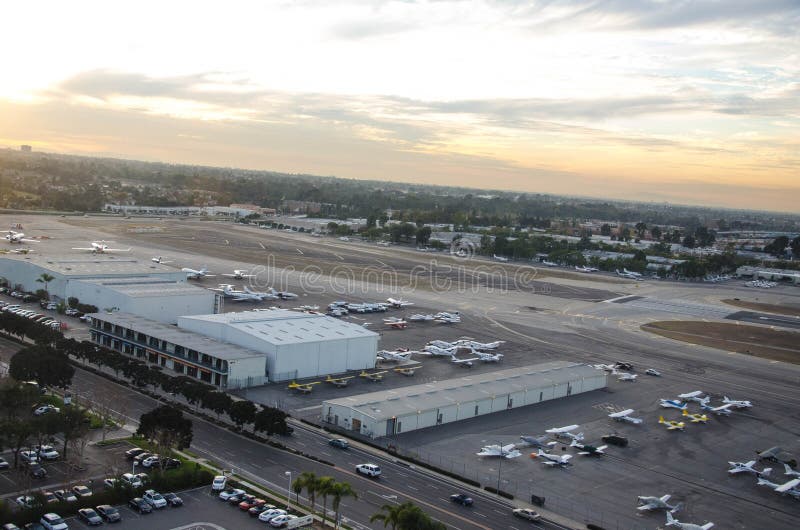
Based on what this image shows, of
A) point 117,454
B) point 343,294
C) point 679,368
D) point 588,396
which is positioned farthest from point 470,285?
point 117,454

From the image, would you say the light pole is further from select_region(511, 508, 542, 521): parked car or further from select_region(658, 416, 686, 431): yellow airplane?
select_region(658, 416, 686, 431): yellow airplane

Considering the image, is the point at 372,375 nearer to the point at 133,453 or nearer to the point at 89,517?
the point at 133,453

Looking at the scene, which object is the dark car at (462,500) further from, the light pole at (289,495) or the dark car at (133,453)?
the dark car at (133,453)

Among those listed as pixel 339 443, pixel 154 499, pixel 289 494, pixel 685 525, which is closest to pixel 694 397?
pixel 685 525

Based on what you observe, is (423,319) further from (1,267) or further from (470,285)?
(1,267)

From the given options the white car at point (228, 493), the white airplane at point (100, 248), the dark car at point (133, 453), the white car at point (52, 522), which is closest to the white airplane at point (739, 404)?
the white car at point (228, 493)

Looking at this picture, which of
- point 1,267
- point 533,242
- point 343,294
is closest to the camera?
point 1,267
